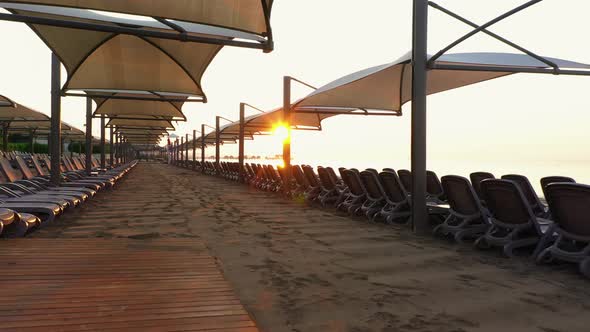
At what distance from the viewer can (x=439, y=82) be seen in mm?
9570

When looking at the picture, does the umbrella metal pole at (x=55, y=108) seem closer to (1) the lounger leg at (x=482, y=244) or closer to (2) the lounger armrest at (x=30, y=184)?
(2) the lounger armrest at (x=30, y=184)

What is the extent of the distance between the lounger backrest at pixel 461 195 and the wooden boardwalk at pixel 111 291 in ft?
10.5

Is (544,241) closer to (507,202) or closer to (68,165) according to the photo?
(507,202)

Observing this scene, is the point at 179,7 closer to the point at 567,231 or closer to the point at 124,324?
the point at 124,324

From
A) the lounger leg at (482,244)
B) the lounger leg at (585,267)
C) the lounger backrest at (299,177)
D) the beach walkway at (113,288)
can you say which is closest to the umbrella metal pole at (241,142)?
the lounger backrest at (299,177)

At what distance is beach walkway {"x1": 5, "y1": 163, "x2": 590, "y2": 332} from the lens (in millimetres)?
2512

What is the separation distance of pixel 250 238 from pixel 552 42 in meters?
6.91

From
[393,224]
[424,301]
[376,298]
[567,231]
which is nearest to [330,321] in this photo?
[376,298]

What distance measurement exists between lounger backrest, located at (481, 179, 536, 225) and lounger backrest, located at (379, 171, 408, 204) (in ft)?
6.76

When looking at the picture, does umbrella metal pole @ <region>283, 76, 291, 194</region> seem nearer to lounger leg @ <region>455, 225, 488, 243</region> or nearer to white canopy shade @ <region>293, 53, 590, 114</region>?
white canopy shade @ <region>293, 53, 590, 114</region>

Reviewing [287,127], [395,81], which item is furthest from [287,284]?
[287,127]

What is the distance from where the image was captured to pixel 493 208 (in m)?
4.98

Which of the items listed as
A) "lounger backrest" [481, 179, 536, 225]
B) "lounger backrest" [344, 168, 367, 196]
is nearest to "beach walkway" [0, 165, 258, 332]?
"lounger backrest" [481, 179, 536, 225]

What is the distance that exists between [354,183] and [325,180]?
165cm
